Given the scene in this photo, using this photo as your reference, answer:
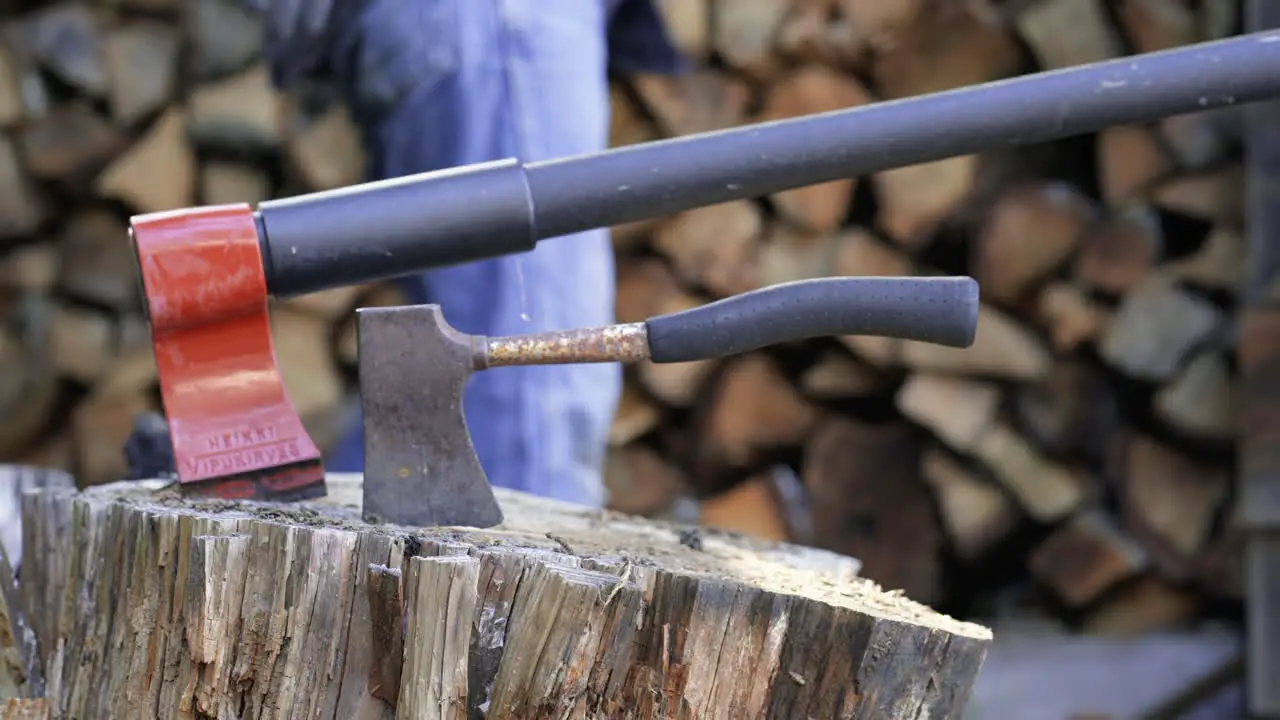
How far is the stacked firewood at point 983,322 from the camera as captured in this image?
217cm

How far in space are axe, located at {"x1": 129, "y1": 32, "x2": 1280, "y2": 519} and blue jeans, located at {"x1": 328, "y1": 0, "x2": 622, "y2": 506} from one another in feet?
3.10

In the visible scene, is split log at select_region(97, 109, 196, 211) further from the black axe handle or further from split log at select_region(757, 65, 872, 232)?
the black axe handle

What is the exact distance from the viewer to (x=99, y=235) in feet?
7.22

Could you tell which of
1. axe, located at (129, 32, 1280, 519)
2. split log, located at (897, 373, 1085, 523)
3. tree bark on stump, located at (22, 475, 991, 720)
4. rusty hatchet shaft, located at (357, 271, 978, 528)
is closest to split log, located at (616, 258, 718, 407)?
split log, located at (897, 373, 1085, 523)

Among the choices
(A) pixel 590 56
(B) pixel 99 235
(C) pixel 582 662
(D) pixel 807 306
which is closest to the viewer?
(C) pixel 582 662

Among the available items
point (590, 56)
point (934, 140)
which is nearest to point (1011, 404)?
point (590, 56)

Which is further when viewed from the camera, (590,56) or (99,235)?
(99,235)

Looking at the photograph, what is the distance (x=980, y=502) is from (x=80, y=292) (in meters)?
1.50

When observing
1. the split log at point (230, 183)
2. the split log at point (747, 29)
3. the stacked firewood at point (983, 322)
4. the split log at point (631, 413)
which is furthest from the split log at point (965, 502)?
the split log at point (230, 183)

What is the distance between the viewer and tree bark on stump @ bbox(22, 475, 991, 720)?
82 cm

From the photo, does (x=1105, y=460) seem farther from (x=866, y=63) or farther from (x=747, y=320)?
(x=747, y=320)

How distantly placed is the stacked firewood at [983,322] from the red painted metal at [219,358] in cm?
124

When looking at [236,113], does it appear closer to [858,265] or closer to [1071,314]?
[858,265]

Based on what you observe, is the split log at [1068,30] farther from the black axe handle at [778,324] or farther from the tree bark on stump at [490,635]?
the tree bark on stump at [490,635]
